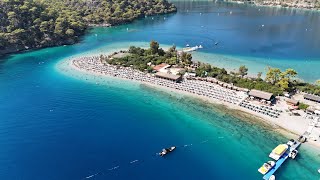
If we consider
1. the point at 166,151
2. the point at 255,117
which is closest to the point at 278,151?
the point at 255,117

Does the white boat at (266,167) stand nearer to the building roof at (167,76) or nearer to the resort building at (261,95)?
the resort building at (261,95)

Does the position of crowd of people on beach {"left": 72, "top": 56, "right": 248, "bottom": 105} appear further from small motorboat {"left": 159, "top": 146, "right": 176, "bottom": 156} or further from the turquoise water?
small motorboat {"left": 159, "top": 146, "right": 176, "bottom": 156}

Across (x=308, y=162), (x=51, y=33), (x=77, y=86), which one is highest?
(x=51, y=33)

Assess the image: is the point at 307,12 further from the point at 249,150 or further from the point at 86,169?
the point at 86,169

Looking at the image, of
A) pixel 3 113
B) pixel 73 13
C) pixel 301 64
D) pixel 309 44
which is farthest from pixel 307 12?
pixel 3 113

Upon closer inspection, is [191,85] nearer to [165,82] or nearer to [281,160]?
[165,82]

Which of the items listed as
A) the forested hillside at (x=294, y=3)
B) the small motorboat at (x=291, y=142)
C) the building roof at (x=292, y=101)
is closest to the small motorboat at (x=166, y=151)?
the small motorboat at (x=291, y=142)
